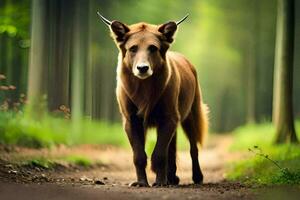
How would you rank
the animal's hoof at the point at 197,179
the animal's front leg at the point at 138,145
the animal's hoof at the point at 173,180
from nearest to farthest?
the animal's front leg at the point at 138,145 → the animal's hoof at the point at 173,180 → the animal's hoof at the point at 197,179

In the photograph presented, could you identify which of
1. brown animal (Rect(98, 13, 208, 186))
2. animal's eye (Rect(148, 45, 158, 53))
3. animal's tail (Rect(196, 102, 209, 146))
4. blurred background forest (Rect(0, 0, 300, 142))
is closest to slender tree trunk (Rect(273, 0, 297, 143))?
animal's tail (Rect(196, 102, 209, 146))

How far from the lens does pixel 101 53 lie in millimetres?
23906

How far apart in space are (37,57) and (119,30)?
664cm

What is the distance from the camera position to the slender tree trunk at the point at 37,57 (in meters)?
14.6

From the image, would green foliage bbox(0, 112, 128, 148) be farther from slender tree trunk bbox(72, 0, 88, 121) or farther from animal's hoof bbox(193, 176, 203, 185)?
animal's hoof bbox(193, 176, 203, 185)

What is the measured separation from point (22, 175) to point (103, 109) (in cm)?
1632

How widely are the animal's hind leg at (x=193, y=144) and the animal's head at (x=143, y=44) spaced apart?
2235 mm

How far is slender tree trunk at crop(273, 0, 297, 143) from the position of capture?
13.4 metres

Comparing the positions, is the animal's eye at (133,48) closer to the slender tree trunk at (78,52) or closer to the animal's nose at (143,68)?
the animal's nose at (143,68)

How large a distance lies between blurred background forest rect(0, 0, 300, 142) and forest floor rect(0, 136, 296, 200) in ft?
4.34

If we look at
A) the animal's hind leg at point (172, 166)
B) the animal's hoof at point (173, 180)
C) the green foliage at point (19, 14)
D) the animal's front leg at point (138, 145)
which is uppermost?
the green foliage at point (19, 14)

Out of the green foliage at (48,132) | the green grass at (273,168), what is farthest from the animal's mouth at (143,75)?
the green foliage at (48,132)

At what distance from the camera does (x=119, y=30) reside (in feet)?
27.5

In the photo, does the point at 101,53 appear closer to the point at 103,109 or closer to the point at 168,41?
the point at 103,109
